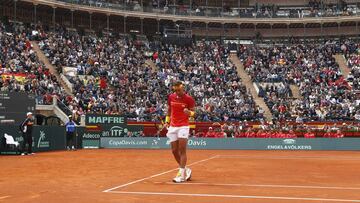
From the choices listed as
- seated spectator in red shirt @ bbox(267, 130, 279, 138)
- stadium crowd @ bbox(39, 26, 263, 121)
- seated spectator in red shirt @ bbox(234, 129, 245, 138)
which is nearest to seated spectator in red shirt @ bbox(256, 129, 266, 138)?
seated spectator in red shirt @ bbox(267, 130, 279, 138)

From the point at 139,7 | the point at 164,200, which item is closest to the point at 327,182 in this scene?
the point at 164,200

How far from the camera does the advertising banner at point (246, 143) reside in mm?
32062

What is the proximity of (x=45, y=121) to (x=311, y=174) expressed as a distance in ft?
71.3

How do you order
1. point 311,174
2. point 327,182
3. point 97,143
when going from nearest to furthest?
point 327,182
point 311,174
point 97,143

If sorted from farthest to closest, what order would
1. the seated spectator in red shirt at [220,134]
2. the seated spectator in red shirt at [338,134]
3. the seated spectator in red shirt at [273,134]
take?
1. the seated spectator in red shirt at [220,134]
2. the seated spectator in red shirt at [273,134]
3. the seated spectator in red shirt at [338,134]

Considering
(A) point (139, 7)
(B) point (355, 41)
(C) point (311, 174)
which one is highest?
(A) point (139, 7)

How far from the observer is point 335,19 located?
60.6 m

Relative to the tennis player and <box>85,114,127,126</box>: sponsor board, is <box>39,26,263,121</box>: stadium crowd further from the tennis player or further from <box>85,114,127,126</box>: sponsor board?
the tennis player

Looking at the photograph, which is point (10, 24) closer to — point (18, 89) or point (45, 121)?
point (18, 89)

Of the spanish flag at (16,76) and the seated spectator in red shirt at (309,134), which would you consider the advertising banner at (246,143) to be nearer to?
the seated spectator in red shirt at (309,134)

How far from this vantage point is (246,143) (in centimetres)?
3303

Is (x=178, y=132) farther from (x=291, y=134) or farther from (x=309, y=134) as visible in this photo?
(x=309, y=134)

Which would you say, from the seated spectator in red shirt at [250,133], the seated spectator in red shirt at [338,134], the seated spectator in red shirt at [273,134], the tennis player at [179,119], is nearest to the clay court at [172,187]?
the tennis player at [179,119]

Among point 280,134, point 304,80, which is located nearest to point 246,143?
point 280,134
